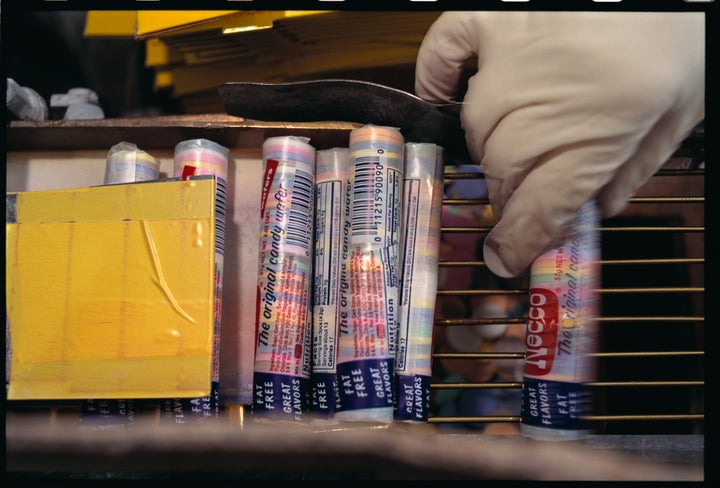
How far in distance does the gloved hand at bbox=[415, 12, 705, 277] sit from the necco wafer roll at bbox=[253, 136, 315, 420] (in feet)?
0.77

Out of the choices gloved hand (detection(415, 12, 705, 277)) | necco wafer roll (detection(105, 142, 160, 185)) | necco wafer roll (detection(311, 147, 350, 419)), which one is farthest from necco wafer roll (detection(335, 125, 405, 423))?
necco wafer roll (detection(105, 142, 160, 185))

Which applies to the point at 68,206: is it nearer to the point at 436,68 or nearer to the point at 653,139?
the point at 436,68

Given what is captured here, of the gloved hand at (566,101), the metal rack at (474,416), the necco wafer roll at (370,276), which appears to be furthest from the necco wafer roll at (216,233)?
the gloved hand at (566,101)

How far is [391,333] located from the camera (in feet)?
2.52

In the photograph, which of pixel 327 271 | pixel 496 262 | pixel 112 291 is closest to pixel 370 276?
pixel 327 271

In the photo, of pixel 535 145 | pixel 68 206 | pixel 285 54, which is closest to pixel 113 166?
pixel 68 206

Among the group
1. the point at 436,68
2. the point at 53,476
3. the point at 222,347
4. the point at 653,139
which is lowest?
the point at 53,476

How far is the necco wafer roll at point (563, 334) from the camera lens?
734 millimetres

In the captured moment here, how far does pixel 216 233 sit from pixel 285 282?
0.11 m

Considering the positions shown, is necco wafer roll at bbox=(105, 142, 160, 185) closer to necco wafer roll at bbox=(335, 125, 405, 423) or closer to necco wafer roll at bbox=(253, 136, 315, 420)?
necco wafer roll at bbox=(253, 136, 315, 420)

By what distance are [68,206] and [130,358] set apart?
203mm

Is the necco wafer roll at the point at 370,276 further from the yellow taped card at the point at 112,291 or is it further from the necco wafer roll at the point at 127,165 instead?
the necco wafer roll at the point at 127,165

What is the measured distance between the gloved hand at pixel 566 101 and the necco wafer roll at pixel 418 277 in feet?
0.24

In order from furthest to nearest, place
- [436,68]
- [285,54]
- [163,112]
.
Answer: [163,112], [285,54], [436,68]
